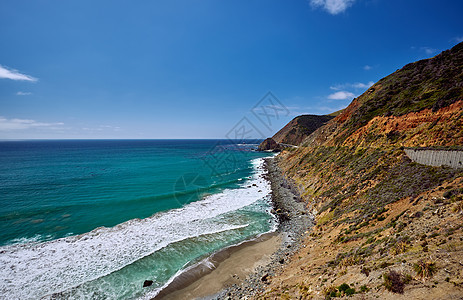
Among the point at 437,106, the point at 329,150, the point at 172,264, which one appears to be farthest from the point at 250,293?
the point at 329,150

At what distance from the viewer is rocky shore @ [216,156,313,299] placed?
45.4ft

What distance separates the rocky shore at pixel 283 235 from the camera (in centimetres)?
1383

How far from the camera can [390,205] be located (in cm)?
1606

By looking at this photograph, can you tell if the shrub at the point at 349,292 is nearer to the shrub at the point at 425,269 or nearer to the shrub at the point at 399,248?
the shrub at the point at 425,269

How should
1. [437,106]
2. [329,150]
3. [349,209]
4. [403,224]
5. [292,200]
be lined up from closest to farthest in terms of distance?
[403,224] < [349,209] < [437,106] < [292,200] < [329,150]

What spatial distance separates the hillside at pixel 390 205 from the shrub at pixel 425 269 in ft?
0.11

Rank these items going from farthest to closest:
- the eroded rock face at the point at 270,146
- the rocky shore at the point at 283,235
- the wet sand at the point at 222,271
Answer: the eroded rock face at the point at 270,146, the wet sand at the point at 222,271, the rocky shore at the point at 283,235

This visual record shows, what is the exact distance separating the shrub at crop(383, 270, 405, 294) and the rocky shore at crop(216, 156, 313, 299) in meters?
8.08

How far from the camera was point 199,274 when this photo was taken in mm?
16297

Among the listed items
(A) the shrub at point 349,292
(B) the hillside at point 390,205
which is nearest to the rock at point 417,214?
(B) the hillside at point 390,205

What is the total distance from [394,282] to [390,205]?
1074cm

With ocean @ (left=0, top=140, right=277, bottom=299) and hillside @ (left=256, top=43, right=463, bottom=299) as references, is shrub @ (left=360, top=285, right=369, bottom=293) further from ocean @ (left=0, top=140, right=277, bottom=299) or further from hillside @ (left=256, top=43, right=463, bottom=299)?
ocean @ (left=0, top=140, right=277, bottom=299)

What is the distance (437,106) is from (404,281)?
27.9 metres

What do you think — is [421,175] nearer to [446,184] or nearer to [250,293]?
[446,184]
